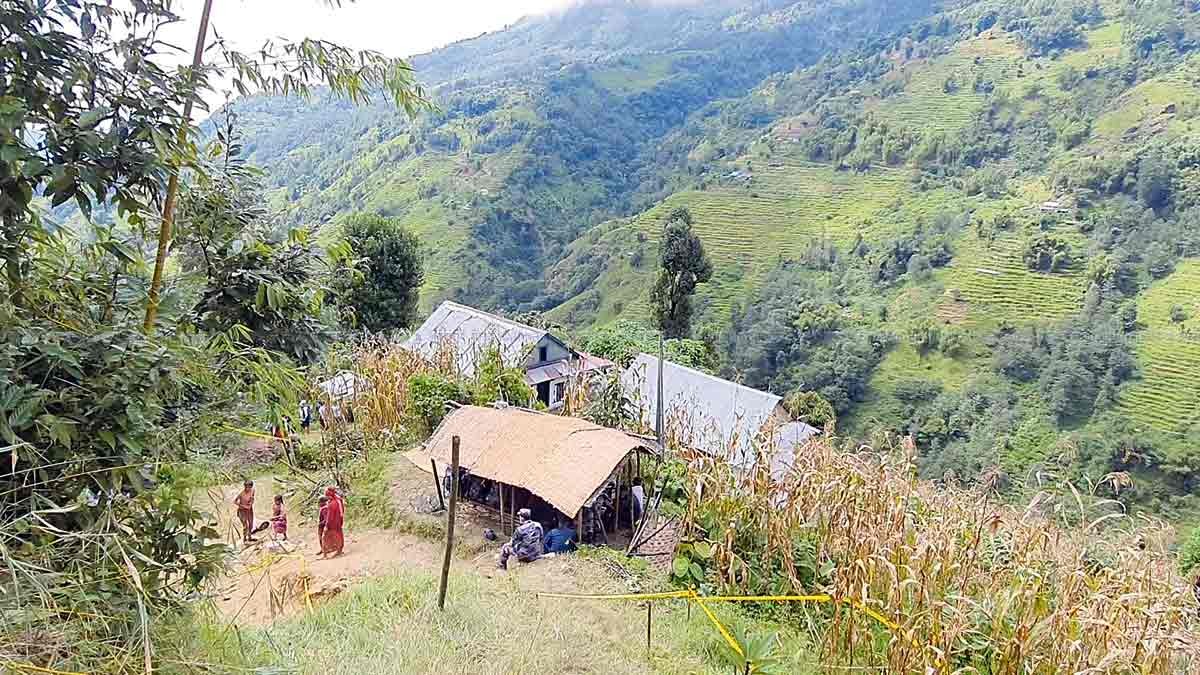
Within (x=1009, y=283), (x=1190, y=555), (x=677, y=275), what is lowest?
(x=1009, y=283)

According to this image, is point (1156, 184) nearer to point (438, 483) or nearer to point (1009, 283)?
point (1009, 283)

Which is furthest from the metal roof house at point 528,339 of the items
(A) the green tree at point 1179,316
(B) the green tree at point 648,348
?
(A) the green tree at point 1179,316

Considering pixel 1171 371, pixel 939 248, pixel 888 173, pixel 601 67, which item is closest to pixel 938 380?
pixel 1171 371

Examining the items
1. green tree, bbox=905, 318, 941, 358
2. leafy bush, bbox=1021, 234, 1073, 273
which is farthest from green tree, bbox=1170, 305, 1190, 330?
green tree, bbox=905, 318, 941, 358

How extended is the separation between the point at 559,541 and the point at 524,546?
0.28 meters

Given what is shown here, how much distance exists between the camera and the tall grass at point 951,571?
2.77 metres

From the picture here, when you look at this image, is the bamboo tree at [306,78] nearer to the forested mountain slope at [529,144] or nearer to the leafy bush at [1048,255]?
the forested mountain slope at [529,144]

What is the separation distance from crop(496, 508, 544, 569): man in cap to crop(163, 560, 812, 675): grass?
68cm

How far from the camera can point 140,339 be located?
5.17ft

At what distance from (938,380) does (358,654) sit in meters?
29.9

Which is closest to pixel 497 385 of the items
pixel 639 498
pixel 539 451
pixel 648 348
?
pixel 539 451

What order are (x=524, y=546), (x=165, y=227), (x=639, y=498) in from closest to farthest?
(x=165, y=227), (x=524, y=546), (x=639, y=498)

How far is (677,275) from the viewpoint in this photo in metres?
19.0

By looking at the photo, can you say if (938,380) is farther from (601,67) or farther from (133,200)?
(601,67)
